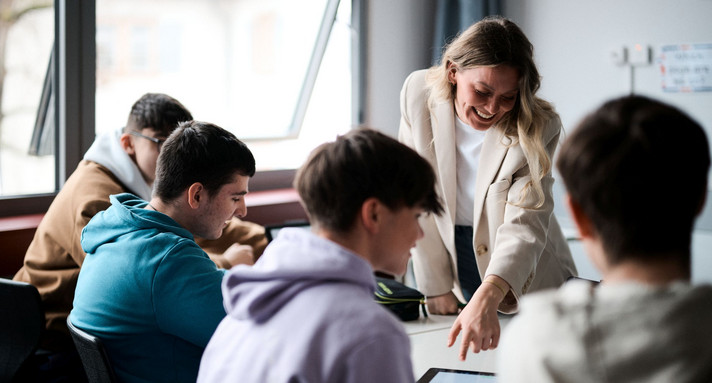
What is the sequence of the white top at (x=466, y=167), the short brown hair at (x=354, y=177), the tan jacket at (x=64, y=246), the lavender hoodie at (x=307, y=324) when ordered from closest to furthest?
the lavender hoodie at (x=307, y=324), the short brown hair at (x=354, y=177), the white top at (x=466, y=167), the tan jacket at (x=64, y=246)

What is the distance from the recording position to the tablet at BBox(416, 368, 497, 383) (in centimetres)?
146

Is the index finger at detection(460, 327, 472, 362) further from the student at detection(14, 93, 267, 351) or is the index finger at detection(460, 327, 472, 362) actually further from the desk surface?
the student at detection(14, 93, 267, 351)

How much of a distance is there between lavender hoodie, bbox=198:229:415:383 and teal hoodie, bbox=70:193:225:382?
1.19ft

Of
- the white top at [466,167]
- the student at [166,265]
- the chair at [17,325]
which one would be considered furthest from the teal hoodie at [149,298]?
the white top at [466,167]

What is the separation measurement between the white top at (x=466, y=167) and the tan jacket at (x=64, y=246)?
0.81 m

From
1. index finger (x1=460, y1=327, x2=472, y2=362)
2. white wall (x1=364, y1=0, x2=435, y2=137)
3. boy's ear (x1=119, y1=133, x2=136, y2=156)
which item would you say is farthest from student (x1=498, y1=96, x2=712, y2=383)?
white wall (x1=364, y1=0, x2=435, y2=137)

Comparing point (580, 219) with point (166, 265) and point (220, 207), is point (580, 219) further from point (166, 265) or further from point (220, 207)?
point (220, 207)

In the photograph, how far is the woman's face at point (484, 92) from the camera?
5.88 ft

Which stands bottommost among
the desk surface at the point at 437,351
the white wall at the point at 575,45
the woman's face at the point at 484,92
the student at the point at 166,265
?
the desk surface at the point at 437,351

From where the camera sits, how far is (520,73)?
5.92ft

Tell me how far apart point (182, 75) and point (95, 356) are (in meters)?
2.45

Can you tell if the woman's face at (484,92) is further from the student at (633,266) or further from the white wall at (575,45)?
the white wall at (575,45)

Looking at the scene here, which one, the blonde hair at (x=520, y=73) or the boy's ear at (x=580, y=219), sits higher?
the blonde hair at (x=520, y=73)

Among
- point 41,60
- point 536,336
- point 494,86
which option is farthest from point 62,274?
point 536,336
